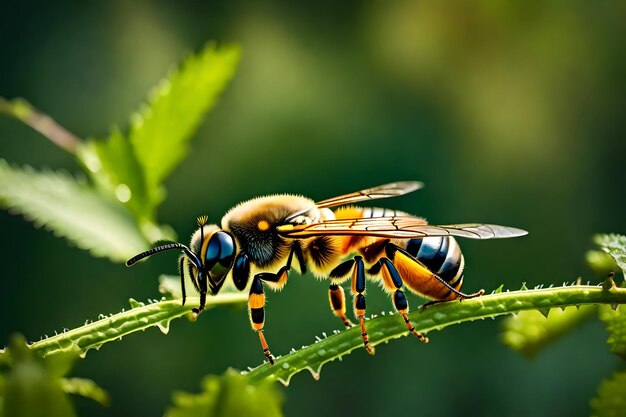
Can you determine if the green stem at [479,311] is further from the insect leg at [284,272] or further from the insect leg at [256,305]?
the insect leg at [284,272]

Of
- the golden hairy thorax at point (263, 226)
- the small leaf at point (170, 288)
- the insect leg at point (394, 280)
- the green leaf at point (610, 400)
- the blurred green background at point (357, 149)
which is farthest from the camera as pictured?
the blurred green background at point (357, 149)

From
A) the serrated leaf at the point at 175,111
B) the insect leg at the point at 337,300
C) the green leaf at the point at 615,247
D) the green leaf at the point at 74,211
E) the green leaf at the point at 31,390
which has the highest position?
the serrated leaf at the point at 175,111

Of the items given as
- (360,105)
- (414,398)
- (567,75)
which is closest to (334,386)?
(414,398)

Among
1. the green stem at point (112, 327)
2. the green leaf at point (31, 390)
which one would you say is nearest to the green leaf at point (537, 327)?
the green stem at point (112, 327)

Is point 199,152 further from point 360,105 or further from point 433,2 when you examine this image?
point 433,2

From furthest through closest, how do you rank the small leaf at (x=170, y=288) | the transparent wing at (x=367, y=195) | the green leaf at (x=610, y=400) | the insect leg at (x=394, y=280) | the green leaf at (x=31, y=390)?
1. the transparent wing at (x=367, y=195)
2. the insect leg at (x=394, y=280)
3. the small leaf at (x=170, y=288)
4. the green leaf at (x=610, y=400)
5. the green leaf at (x=31, y=390)

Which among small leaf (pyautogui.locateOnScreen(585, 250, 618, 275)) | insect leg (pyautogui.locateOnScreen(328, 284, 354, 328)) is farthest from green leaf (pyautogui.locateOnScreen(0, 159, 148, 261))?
small leaf (pyautogui.locateOnScreen(585, 250, 618, 275))

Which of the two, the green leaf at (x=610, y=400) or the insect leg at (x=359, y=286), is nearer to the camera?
the green leaf at (x=610, y=400)
